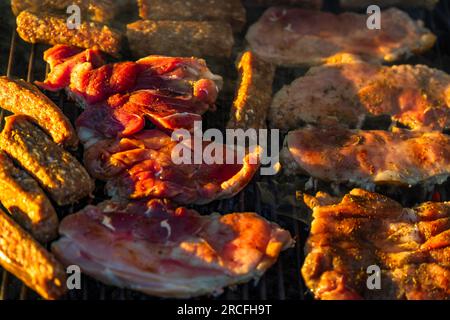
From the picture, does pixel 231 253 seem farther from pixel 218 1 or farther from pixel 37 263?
pixel 218 1

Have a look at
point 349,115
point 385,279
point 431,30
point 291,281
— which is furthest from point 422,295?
point 431,30

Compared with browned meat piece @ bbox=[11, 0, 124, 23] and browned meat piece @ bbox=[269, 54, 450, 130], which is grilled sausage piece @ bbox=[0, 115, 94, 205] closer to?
browned meat piece @ bbox=[11, 0, 124, 23]

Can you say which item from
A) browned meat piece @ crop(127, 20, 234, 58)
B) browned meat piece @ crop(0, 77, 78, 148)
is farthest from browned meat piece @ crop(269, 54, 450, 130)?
browned meat piece @ crop(0, 77, 78, 148)

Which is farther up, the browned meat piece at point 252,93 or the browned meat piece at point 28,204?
the browned meat piece at point 252,93

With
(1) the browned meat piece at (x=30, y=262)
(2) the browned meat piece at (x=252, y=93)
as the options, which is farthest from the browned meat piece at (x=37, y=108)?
(2) the browned meat piece at (x=252, y=93)

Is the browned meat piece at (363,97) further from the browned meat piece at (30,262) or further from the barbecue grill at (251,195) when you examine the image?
the browned meat piece at (30,262)
